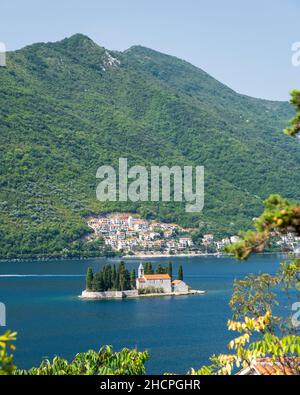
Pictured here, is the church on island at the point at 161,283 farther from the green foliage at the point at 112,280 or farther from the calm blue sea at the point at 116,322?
the calm blue sea at the point at 116,322

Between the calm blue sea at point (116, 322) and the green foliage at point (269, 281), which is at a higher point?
the green foliage at point (269, 281)

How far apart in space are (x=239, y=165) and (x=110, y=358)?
164924 millimetres

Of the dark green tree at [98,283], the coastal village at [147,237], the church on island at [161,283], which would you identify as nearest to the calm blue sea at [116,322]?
the dark green tree at [98,283]

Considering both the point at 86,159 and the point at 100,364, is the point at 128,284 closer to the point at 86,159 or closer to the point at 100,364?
the point at 100,364

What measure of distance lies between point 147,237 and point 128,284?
6715cm

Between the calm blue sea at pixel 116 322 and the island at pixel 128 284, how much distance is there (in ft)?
5.68

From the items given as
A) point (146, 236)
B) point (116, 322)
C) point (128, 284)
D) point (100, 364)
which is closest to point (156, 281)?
point (128, 284)

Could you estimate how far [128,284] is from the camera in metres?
68.0

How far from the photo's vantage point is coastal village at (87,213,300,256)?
13075 centimetres

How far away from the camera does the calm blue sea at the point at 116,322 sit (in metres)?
38.7

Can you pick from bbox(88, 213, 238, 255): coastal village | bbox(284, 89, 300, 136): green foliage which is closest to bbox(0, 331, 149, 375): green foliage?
bbox(284, 89, 300, 136): green foliage

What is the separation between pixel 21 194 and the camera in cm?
13050
